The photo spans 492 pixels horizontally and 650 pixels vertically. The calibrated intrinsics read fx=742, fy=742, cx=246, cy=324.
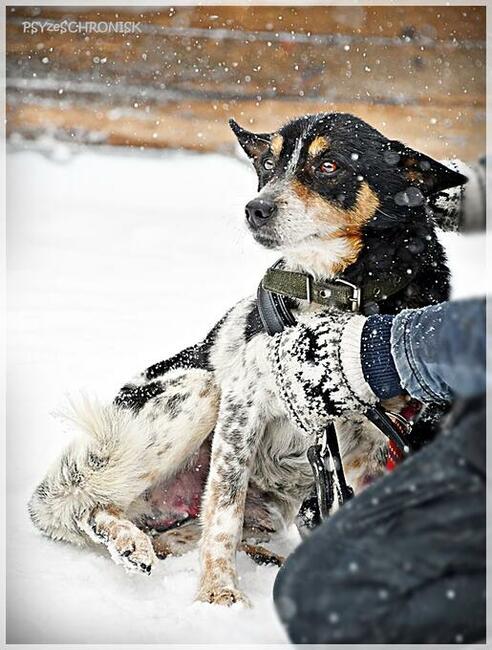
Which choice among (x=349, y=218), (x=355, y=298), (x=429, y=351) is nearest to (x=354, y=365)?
A: (x=429, y=351)

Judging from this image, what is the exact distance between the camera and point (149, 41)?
2.86m

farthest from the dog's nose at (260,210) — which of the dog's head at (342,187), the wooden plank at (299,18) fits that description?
the wooden plank at (299,18)

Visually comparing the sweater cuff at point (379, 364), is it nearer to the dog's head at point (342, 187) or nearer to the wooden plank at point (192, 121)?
the dog's head at point (342, 187)

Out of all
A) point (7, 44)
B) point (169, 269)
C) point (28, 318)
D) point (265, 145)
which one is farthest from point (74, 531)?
point (7, 44)

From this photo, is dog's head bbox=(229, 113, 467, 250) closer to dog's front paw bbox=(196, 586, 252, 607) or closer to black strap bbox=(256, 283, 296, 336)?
black strap bbox=(256, 283, 296, 336)

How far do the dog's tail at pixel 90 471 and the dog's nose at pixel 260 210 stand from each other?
2.12 ft

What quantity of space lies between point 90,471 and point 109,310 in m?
1.05

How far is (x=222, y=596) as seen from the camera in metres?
1.71

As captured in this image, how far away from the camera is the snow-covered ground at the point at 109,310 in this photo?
1623mm

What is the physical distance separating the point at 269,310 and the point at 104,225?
4.88 ft

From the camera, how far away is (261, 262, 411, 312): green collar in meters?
1.81

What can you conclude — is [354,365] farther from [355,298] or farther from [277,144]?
[277,144]

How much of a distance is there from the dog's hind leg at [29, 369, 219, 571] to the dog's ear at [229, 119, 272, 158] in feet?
2.15

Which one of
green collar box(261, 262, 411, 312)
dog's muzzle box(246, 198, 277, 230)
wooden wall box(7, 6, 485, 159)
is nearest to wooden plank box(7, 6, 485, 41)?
wooden wall box(7, 6, 485, 159)
